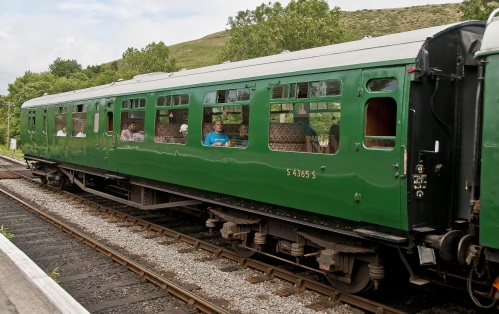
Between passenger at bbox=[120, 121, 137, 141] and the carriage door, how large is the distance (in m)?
5.97

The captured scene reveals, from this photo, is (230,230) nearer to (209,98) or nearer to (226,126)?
(226,126)

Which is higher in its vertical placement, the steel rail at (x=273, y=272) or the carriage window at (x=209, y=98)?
the carriage window at (x=209, y=98)

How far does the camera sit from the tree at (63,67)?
4609 inches

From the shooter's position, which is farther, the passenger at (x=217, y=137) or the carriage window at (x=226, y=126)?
the passenger at (x=217, y=137)

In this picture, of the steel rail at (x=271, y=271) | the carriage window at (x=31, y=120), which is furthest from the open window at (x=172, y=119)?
the carriage window at (x=31, y=120)

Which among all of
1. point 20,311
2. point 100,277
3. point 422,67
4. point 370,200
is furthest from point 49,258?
point 422,67

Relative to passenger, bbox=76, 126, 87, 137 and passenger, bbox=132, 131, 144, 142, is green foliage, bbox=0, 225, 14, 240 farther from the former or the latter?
passenger, bbox=76, 126, 87, 137

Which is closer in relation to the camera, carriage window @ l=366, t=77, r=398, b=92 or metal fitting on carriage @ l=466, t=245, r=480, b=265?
metal fitting on carriage @ l=466, t=245, r=480, b=265

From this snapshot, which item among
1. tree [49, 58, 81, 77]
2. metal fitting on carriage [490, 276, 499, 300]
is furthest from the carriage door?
tree [49, 58, 81, 77]

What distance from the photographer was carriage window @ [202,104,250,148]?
6.97 m

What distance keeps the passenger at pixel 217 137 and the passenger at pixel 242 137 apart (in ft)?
0.84

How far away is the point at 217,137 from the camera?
24.5 feet

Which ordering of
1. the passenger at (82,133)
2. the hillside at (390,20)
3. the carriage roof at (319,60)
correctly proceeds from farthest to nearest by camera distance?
the hillside at (390,20), the passenger at (82,133), the carriage roof at (319,60)

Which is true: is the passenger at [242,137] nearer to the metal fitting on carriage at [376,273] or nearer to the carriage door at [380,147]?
the carriage door at [380,147]
